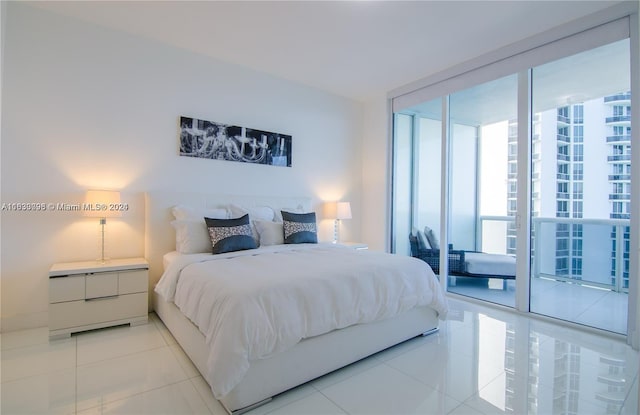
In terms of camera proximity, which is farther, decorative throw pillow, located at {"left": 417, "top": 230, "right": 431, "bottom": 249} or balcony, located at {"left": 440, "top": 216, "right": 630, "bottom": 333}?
decorative throw pillow, located at {"left": 417, "top": 230, "right": 431, "bottom": 249}

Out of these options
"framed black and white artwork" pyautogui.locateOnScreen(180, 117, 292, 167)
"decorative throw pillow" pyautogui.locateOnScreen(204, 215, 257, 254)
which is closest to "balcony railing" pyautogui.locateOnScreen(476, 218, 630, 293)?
"framed black and white artwork" pyautogui.locateOnScreen(180, 117, 292, 167)

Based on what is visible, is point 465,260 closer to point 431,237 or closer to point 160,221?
point 431,237

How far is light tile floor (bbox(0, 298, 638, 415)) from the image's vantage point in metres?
1.76

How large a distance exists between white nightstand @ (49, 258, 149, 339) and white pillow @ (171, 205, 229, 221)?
A: 0.59 metres

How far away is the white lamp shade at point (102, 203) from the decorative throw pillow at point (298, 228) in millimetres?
1681

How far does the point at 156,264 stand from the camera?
10.6ft

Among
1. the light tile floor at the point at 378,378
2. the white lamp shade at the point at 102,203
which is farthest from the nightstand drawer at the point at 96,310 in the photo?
the white lamp shade at the point at 102,203

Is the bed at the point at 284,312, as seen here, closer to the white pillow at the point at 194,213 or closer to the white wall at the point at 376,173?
the white pillow at the point at 194,213

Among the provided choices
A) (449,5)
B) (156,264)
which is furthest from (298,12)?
(156,264)

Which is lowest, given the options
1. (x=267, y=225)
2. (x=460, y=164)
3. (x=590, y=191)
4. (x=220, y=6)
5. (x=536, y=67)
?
(x=267, y=225)

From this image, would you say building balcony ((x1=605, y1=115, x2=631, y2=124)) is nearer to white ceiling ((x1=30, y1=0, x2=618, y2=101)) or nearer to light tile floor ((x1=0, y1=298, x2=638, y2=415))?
white ceiling ((x1=30, y1=0, x2=618, y2=101))

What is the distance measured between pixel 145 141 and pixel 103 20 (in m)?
1.18

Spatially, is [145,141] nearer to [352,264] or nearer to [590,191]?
A: [352,264]

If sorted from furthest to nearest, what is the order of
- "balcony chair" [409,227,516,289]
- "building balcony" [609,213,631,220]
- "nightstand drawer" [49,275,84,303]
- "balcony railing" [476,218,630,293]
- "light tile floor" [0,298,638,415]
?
"balcony chair" [409,227,516,289]
"balcony railing" [476,218,630,293]
"building balcony" [609,213,631,220]
"nightstand drawer" [49,275,84,303]
"light tile floor" [0,298,638,415]
